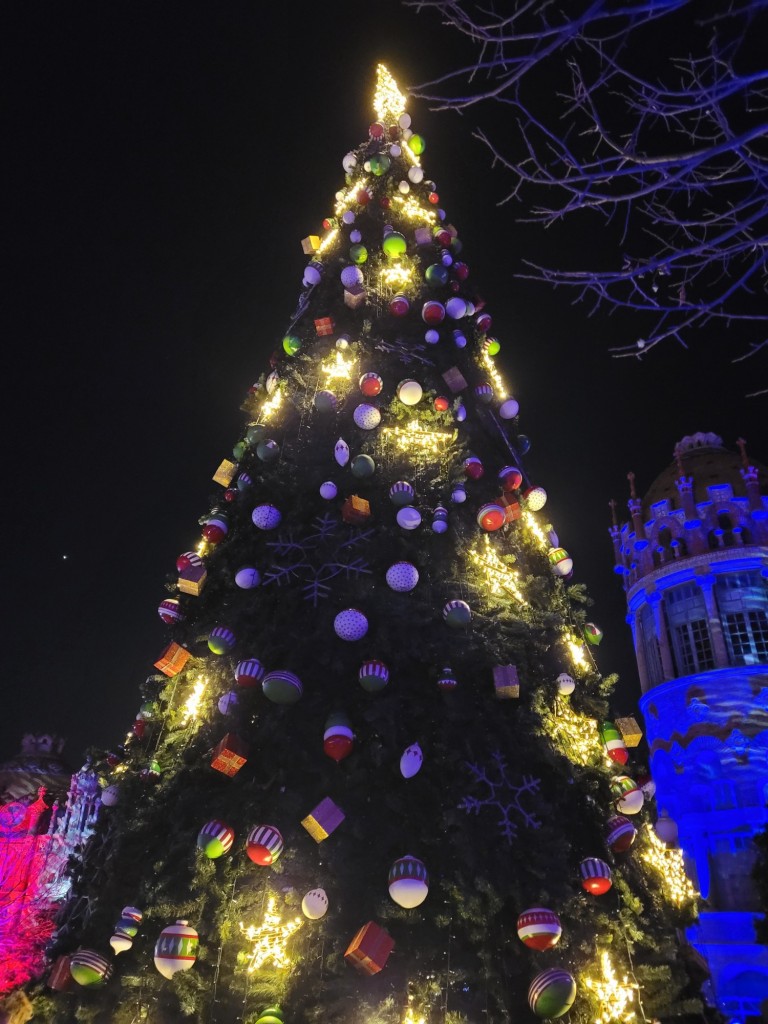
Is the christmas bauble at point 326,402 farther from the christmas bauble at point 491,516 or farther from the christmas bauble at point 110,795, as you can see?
the christmas bauble at point 110,795

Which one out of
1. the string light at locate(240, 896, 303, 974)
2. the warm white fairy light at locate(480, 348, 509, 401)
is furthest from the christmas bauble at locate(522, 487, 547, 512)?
the string light at locate(240, 896, 303, 974)

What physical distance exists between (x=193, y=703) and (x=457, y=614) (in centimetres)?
243

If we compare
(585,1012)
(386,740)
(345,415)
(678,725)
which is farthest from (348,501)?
(678,725)

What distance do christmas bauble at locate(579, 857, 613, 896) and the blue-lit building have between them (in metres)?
14.5

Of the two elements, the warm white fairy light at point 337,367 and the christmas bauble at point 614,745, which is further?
the warm white fairy light at point 337,367

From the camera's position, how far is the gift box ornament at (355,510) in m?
5.59

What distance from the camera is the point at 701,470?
22.7 metres

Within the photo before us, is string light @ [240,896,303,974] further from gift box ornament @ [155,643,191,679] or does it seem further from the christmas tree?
gift box ornament @ [155,643,191,679]

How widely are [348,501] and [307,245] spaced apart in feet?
15.5

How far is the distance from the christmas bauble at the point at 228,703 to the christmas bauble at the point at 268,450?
2.41 metres

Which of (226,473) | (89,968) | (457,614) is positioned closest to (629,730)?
(457,614)

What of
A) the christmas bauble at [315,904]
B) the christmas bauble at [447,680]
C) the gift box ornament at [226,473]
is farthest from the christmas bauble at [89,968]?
the gift box ornament at [226,473]

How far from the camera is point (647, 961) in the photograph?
423 centimetres

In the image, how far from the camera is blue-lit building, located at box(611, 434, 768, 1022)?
55.4 ft
